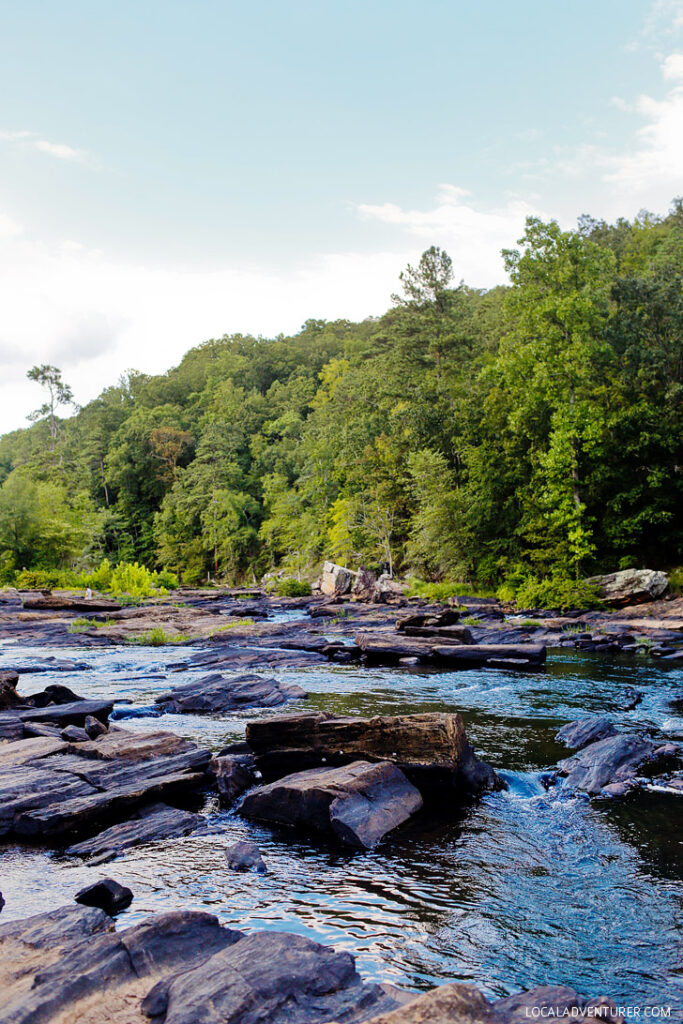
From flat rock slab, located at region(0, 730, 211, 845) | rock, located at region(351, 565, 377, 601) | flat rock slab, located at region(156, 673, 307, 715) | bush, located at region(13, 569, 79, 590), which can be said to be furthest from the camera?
bush, located at region(13, 569, 79, 590)

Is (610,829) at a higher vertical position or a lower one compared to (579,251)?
lower

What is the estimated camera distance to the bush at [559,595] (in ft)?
99.1

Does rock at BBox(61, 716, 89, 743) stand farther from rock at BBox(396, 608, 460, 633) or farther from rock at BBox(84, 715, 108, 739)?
rock at BBox(396, 608, 460, 633)

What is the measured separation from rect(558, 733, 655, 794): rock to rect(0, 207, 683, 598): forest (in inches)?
906

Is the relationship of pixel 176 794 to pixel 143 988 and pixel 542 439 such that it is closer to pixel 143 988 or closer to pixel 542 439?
pixel 143 988

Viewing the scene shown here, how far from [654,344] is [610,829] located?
3477 cm

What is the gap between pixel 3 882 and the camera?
588 cm

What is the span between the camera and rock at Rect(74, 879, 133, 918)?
529 cm

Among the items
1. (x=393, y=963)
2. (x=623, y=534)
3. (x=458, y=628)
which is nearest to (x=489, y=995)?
(x=393, y=963)

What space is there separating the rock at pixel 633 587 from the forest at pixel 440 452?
1.61 meters

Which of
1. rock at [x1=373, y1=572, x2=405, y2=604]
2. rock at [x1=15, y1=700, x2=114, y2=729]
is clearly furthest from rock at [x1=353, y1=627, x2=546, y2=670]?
rock at [x1=373, y1=572, x2=405, y2=604]

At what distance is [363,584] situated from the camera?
4631cm

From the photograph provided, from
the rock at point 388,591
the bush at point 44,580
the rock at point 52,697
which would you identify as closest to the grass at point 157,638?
the rock at point 52,697

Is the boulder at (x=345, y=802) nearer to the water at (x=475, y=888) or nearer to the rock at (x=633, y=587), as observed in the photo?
the water at (x=475, y=888)
